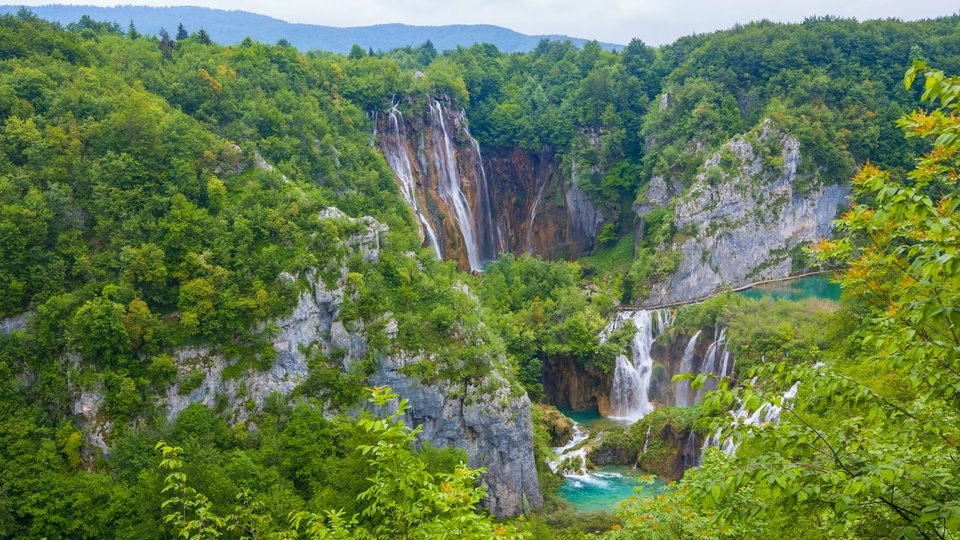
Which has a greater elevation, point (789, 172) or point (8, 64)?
point (8, 64)

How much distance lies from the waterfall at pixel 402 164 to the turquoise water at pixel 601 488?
2093 centimetres

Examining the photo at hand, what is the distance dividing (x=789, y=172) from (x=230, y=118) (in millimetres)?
39481

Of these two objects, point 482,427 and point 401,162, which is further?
point 401,162

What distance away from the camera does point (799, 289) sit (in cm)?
5028

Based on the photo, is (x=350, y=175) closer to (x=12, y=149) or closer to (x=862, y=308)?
(x=12, y=149)

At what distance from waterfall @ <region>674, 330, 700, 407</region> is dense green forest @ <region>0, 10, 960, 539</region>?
3.93 ft

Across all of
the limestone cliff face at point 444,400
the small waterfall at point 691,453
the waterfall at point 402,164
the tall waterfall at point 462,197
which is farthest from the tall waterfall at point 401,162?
the small waterfall at point 691,453

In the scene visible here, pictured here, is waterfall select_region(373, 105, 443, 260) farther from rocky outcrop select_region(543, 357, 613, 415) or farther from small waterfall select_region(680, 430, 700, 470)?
small waterfall select_region(680, 430, 700, 470)

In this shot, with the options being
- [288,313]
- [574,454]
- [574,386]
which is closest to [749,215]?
[574,386]

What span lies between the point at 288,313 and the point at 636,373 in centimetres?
1920

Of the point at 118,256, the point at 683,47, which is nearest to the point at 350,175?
the point at 118,256

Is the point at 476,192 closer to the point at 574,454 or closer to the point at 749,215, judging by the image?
the point at 749,215

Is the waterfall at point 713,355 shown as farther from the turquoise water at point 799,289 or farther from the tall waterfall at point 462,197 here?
the tall waterfall at point 462,197

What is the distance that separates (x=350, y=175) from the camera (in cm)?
4300
